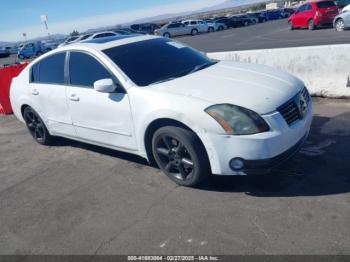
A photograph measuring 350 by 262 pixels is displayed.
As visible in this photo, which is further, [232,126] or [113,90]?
[113,90]

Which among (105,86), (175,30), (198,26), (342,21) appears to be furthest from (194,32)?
(105,86)

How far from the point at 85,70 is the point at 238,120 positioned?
2.32 meters

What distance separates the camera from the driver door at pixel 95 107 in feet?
13.9

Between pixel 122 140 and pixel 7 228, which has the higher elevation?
pixel 122 140

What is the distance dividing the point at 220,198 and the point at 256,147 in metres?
0.71

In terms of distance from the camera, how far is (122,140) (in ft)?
14.5

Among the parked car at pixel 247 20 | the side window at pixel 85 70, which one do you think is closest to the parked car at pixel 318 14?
the side window at pixel 85 70

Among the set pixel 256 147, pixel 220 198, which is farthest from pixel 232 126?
pixel 220 198

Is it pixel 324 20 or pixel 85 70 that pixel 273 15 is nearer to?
pixel 324 20

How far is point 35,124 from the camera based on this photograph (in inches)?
242

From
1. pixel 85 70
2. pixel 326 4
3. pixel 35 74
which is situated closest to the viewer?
pixel 85 70

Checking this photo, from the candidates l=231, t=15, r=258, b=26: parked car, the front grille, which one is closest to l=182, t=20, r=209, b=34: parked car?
l=231, t=15, r=258, b=26: parked car

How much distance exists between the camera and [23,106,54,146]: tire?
5934mm

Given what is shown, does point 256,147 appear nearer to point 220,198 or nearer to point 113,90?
point 220,198
